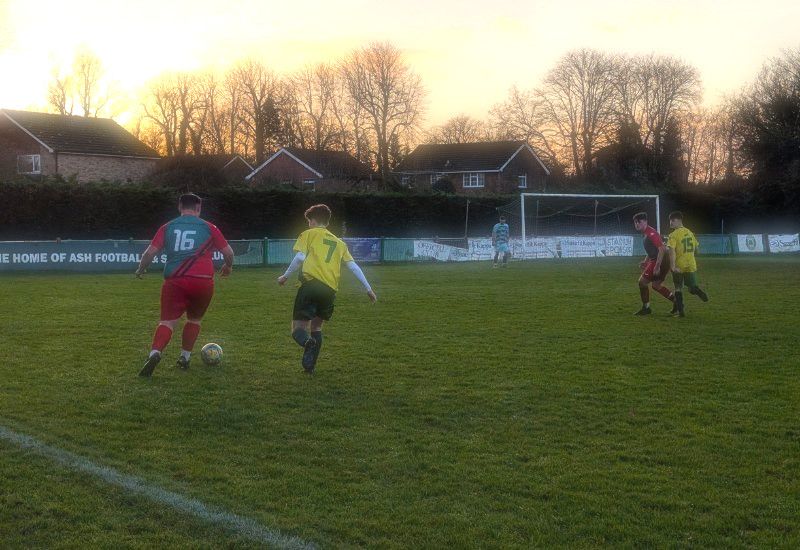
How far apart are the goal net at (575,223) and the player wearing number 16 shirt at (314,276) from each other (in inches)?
1021

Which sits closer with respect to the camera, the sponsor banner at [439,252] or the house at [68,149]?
the sponsor banner at [439,252]

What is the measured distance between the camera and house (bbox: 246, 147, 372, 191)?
183 feet

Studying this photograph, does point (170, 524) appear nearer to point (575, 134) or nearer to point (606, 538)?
point (606, 538)

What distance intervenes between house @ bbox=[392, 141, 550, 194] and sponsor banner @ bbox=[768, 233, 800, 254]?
926 inches

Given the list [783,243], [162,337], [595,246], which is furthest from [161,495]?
[783,243]

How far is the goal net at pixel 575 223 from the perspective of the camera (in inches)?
1389

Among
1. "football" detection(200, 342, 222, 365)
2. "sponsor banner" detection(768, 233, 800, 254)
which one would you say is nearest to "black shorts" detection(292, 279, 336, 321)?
"football" detection(200, 342, 222, 365)

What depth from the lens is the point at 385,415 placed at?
6.98 metres

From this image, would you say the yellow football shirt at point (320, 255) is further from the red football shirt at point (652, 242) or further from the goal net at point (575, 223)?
the goal net at point (575, 223)

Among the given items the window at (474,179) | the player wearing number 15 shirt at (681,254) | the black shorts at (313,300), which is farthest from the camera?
the window at (474,179)

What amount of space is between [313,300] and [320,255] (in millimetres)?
445

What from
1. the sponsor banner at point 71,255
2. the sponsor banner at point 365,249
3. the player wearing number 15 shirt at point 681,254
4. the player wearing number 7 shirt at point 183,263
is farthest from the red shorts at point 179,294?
the sponsor banner at point 365,249

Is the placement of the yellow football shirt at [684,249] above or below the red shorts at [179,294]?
above

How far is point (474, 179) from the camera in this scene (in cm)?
6544
